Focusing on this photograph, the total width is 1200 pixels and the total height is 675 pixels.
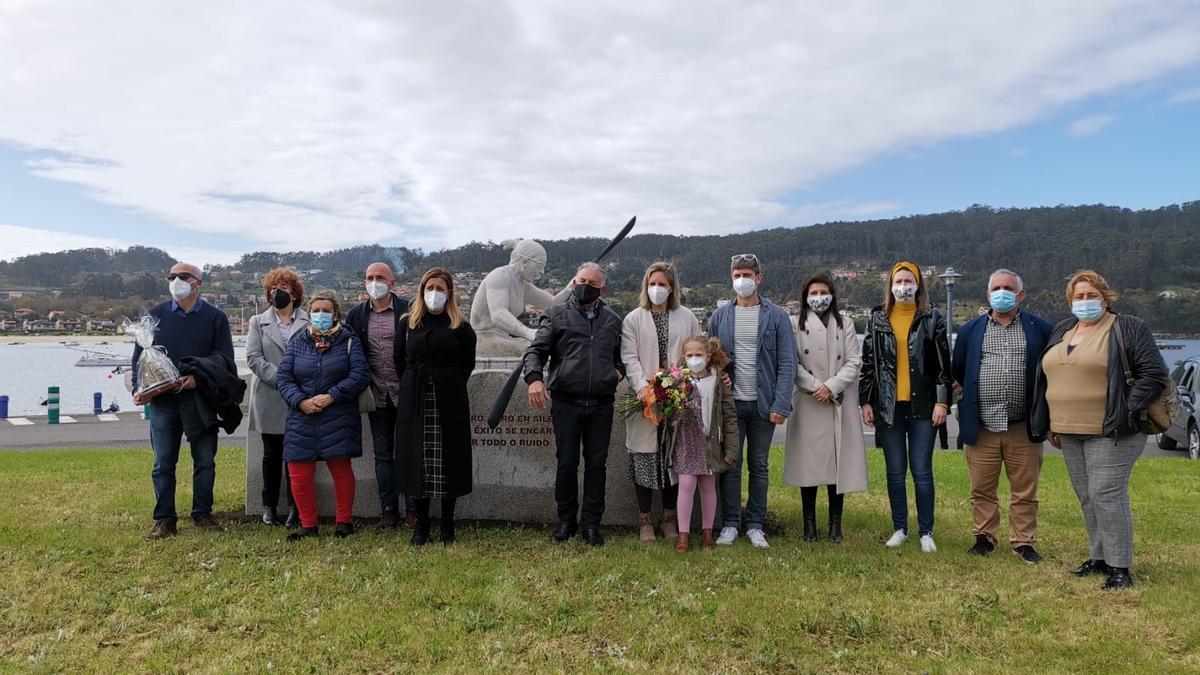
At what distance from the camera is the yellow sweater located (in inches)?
207

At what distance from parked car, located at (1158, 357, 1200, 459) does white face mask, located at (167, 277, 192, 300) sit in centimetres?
1377

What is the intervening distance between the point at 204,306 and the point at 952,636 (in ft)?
18.0

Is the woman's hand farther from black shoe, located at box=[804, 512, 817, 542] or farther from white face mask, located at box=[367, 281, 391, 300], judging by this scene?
white face mask, located at box=[367, 281, 391, 300]

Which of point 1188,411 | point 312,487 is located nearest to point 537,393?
point 312,487

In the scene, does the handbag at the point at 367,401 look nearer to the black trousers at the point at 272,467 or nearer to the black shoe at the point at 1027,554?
the black trousers at the point at 272,467

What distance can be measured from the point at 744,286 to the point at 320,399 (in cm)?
306

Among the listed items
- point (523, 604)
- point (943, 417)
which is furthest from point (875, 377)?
point (523, 604)

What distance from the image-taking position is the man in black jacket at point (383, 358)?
5633mm

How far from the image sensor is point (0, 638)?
3.75 meters

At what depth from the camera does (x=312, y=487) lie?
550cm

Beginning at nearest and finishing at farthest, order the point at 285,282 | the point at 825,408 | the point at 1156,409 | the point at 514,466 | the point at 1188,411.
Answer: the point at 1156,409 < the point at 825,408 < the point at 285,282 < the point at 514,466 < the point at 1188,411

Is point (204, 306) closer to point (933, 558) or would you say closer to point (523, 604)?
point (523, 604)

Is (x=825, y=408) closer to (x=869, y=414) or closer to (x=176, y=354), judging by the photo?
(x=869, y=414)

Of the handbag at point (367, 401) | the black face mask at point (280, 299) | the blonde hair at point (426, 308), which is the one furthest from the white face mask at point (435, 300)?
the black face mask at point (280, 299)
